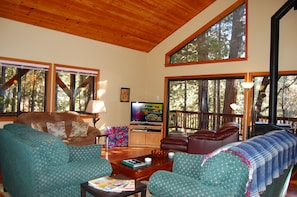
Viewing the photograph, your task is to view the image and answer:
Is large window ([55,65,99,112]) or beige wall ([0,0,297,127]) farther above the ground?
beige wall ([0,0,297,127])

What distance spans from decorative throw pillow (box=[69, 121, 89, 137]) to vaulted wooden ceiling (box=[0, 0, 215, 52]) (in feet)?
7.43

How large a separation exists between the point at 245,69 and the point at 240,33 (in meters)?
0.96

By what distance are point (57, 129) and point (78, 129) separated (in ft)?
1.40

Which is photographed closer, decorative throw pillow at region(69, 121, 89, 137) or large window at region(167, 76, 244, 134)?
decorative throw pillow at region(69, 121, 89, 137)

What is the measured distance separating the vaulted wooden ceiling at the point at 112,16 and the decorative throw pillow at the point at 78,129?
7.43 feet

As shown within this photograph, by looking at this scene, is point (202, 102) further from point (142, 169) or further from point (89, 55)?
point (142, 169)

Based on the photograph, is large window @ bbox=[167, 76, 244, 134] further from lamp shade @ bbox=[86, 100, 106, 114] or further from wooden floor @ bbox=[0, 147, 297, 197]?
lamp shade @ bbox=[86, 100, 106, 114]

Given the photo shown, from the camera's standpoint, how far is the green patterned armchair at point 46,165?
2.24m

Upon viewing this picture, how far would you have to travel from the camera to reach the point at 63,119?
5.03 metres

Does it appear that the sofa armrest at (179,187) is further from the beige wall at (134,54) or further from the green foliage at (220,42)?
the green foliage at (220,42)

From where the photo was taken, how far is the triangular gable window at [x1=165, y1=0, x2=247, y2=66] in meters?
5.90

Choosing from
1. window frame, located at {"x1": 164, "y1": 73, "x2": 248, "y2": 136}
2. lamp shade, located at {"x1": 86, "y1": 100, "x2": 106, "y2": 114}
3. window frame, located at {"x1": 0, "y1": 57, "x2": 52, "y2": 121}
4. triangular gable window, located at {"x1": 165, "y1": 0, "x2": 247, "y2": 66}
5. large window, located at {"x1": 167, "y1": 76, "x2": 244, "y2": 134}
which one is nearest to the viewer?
window frame, located at {"x1": 0, "y1": 57, "x2": 52, "y2": 121}

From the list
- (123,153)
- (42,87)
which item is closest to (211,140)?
(123,153)

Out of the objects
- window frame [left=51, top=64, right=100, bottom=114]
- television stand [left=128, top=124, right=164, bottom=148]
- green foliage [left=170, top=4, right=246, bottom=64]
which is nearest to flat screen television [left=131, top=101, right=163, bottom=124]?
television stand [left=128, top=124, right=164, bottom=148]
